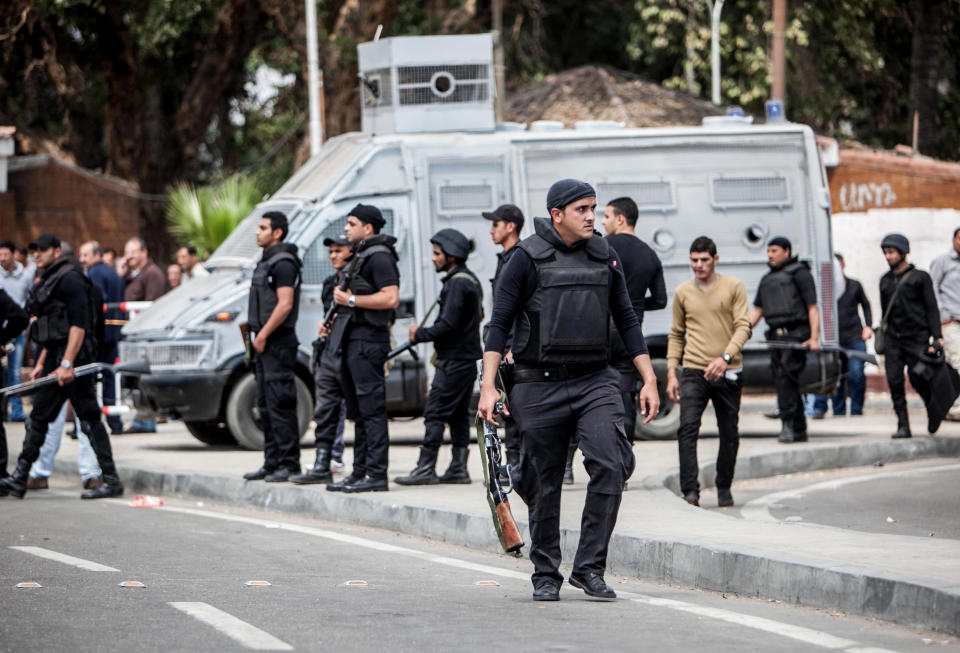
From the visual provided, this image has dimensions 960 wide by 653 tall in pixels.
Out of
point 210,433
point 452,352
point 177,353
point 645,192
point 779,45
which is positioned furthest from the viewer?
point 779,45

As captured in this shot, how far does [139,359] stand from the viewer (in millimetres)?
14695

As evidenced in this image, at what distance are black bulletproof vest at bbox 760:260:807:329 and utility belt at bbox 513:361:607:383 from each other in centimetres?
764

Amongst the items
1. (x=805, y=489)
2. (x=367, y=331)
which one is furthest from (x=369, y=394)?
(x=805, y=489)

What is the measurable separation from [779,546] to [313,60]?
57.7 ft

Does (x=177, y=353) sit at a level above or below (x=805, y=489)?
above

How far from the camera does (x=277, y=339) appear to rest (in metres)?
11.8

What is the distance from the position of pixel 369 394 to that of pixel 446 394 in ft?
1.93

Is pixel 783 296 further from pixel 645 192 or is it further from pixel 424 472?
pixel 424 472

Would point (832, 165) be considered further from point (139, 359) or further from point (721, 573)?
point (721, 573)

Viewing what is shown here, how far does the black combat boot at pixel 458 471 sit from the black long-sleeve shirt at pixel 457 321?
0.72m

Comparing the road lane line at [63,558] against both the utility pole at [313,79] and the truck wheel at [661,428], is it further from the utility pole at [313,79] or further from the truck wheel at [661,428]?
the utility pole at [313,79]

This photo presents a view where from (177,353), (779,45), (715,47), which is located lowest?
(177,353)

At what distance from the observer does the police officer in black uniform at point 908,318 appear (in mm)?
14516

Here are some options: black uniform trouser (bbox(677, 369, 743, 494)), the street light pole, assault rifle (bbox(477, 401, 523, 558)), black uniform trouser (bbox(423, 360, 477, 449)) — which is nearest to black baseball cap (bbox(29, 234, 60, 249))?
black uniform trouser (bbox(423, 360, 477, 449))
